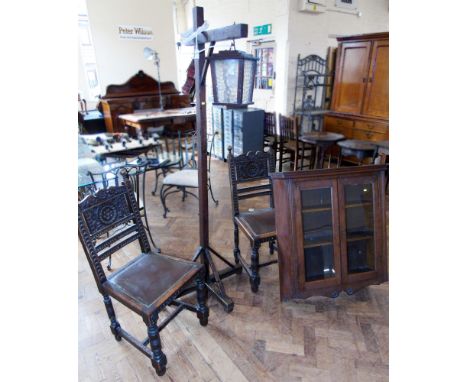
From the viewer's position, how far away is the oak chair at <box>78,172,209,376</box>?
4.74ft

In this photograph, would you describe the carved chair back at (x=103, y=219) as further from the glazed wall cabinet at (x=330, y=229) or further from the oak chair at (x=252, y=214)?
the glazed wall cabinet at (x=330, y=229)

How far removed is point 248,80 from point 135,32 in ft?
19.9

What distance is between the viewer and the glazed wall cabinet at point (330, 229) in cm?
177

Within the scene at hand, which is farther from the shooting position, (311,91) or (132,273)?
(311,91)

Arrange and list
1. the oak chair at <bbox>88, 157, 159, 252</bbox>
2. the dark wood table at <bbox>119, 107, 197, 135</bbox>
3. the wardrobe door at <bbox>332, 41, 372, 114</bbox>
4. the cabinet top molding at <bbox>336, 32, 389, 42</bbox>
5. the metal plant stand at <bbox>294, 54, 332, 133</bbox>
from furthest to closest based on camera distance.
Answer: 1. the dark wood table at <bbox>119, 107, 197, 135</bbox>
2. the metal plant stand at <bbox>294, 54, 332, 133</bbox>
3. the wardrobe door at <bbox>332, 41, 372, 114</bbox>
4. the cabinet top molding at <bbox>336, 32, 389, 42</bbox>
5. the oak chair at <bbox>88, 157, 159, 252</bbox>

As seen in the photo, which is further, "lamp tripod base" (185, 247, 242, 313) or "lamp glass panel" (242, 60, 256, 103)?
"lamp tripod base" (185, 247, 242, 313)

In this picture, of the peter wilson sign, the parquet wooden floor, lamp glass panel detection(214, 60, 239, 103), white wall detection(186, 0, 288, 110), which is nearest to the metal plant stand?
white wall detection(186, 0, 288, 110)

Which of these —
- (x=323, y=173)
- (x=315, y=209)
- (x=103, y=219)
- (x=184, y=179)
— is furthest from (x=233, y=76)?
(x=184, y=179)

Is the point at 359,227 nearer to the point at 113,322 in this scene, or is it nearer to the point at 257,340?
the point at 257,340

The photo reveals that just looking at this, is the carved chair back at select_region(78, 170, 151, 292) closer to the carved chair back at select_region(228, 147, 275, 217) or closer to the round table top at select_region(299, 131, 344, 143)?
the carved chair back at select_region(228, 147, 275, 217)

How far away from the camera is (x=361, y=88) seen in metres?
4.34

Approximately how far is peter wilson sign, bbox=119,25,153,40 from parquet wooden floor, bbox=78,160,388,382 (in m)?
5.81
